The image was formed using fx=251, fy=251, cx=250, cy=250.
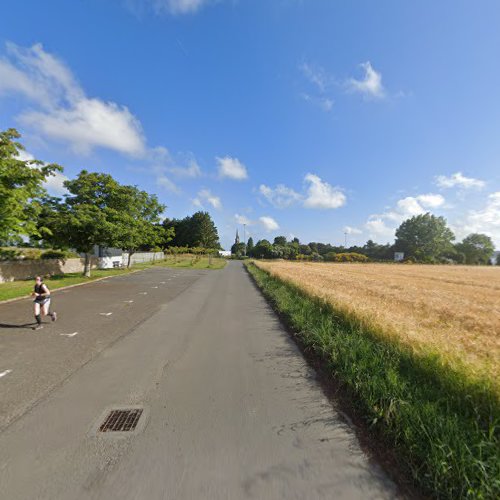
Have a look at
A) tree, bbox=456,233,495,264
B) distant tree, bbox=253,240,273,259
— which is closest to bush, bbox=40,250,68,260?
distant tree, bbox=253,240,273,259

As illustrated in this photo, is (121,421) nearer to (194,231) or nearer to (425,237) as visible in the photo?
(194,231)

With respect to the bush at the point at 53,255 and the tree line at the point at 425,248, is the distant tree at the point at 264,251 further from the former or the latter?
the bush at the point at 53,255

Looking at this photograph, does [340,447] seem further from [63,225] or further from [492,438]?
[63,225]

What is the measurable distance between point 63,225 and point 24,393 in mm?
17132

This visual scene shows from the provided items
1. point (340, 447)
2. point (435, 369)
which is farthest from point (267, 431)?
point (435, 369)

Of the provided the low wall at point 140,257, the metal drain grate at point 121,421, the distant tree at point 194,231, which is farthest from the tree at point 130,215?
the distant tree at point 194,231

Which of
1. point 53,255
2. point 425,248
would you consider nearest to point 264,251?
point 425,248

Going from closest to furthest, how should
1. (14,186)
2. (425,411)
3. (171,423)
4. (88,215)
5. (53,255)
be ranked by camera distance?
(425,411)
(171,423)
(14,186)
(88,215)
(53,255)

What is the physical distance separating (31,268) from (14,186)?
10.3 metres

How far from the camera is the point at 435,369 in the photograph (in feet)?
13.6

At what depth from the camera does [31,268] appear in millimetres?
19094

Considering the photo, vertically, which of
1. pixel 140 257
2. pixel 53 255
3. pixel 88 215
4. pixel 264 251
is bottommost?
pixel 140 257

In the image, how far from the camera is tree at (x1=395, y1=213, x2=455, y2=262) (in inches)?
3381

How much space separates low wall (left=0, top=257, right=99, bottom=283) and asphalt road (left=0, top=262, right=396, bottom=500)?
1412 centimetres
